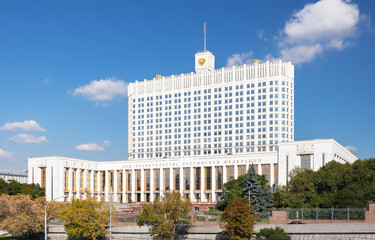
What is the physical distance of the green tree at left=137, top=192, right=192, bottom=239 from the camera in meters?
60.6

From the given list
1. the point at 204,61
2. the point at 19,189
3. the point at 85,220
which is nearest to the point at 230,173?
the point at 204,61

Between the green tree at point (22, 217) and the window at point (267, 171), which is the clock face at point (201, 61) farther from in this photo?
the green tree at point (22, 217)

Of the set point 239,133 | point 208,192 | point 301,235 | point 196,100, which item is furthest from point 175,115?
point 301,235

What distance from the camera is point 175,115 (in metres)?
157

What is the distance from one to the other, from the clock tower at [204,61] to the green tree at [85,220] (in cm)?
9595

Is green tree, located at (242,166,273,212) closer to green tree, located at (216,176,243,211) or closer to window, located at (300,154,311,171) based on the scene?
green tree, located at (216,176,243,211)

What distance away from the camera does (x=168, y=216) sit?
6153 centimetres

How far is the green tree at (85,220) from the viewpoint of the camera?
209ft

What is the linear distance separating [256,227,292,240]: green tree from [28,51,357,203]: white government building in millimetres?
63398

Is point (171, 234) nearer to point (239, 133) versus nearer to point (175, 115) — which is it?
point (239, 133)

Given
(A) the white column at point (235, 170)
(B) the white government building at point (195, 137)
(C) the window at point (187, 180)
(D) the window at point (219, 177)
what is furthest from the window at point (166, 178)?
(A) the white column at point (235, 170)

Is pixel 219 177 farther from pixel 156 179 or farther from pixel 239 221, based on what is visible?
pixel 239 221

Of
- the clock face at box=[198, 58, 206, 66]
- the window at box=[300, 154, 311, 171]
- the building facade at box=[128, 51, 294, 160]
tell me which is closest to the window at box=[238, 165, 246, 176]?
the building facade at box=[128, 51, 294, 160]

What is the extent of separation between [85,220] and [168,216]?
12.5 m
